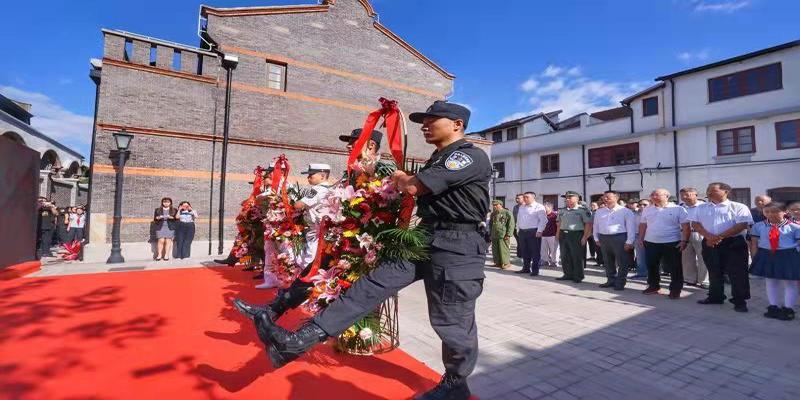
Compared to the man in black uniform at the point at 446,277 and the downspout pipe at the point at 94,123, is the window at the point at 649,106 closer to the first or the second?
the man in black uniform at the point at 446,277

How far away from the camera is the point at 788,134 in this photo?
17.0 metres

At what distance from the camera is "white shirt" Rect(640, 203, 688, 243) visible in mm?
6098

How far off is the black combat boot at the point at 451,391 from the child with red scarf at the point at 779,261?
516 centimetres

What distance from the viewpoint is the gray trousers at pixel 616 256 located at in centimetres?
673

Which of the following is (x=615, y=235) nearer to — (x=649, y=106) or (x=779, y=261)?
(x=779, y=261)

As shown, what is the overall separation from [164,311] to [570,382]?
5.02 metres

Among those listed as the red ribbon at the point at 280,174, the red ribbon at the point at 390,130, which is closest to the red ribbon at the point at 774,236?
the red ribbon at the point at 390,130

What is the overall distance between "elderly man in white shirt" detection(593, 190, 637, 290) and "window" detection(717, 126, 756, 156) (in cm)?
1752

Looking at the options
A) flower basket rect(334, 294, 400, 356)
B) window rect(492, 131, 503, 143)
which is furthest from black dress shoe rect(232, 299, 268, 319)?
window rect(492, 131, 503, 143)

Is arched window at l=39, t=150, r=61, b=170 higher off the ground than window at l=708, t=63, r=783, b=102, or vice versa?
window at l=708, t=63, r=783, b=102

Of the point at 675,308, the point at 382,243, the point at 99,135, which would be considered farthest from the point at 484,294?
the point at 99,135

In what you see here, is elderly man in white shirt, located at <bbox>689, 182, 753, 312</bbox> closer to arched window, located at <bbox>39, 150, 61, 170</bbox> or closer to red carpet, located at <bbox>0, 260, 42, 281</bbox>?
red carpet, located at <bbox>0, 260, 42, 281</bbox>

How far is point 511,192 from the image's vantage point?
95.1 feet

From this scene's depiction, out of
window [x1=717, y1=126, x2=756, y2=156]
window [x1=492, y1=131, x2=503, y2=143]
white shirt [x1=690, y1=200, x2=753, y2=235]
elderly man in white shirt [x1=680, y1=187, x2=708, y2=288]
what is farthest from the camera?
window [x1=492, y1=131, x2=503, y2=143]
